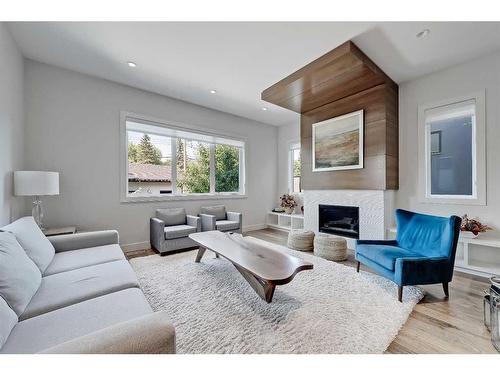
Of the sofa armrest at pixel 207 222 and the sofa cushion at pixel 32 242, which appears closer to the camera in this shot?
the sofa cushion at pixel 32 242

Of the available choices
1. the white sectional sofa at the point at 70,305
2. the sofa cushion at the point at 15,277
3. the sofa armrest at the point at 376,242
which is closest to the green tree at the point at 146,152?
the white sectional sofa at the point at 70,305

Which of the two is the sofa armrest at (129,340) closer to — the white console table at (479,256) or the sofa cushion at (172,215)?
the sofa cushion at (172,215)

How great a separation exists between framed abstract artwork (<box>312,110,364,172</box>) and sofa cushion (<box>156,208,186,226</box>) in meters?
2.73

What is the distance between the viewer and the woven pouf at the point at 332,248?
3154 millimetres

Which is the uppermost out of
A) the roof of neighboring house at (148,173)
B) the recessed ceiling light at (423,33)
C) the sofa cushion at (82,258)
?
the recessed ceiling light at (423,33)

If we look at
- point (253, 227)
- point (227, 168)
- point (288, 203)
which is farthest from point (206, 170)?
point (288, 203)

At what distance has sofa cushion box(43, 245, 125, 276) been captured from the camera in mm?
1768

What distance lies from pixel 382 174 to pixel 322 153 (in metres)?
1.15

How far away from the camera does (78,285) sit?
57.9 inches

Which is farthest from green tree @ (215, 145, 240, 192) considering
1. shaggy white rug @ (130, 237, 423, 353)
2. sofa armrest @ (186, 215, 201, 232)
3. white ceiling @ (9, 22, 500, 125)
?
shaggy white rug @ (130, 237, 423, 353)

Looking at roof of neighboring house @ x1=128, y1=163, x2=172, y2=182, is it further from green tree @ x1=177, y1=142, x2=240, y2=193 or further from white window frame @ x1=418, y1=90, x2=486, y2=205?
white window frame @ x1=418, y1=90, x2=486, y2=205

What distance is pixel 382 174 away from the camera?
3248 mm

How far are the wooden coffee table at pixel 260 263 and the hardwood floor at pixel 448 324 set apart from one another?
823mm
